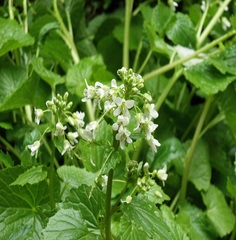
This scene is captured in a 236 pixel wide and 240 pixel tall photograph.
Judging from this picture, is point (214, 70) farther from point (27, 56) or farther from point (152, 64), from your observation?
point (27, 56)

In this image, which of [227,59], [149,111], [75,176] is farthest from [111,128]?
[227,59]

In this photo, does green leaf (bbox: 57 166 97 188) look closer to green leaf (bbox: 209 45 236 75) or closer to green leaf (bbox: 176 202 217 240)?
green leaf (bbox: 176 202 217 240)

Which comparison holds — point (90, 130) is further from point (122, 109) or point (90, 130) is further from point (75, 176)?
point (75, 176)

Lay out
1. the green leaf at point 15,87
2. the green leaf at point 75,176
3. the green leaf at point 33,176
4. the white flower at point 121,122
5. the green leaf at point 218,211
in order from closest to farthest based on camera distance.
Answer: the white flower at point 121,122 → the green leaf at point 33,176 → the green leaf at point 75,176 → the green leaf at point 15,87 → the green leaf at point 218,211

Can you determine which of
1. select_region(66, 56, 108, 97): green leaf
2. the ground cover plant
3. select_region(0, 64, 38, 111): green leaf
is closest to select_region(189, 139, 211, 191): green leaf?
the ground cover plant

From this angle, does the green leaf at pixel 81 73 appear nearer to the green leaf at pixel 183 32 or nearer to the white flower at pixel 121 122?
the green leaf at pixel 183 32

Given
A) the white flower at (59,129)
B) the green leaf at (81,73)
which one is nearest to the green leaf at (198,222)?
the green leaf at (81,73)

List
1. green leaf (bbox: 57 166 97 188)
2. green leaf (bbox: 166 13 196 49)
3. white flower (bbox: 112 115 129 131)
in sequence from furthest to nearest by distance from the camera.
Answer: green leaf (bbox: 166 13 196 49) → green leaf (bbox: 57 166 97 188) → white flower (bbox: 112 115 129 131)
